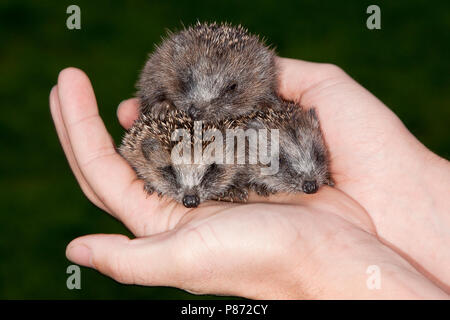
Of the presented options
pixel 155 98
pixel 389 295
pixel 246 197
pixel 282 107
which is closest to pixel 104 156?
pixel 155 98

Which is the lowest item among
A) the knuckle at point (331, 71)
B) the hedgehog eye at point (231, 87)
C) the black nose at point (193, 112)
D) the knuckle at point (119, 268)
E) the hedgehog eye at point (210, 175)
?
the knuckle at point (119, 268)

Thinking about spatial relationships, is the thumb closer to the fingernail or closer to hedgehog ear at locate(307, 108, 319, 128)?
the fingernail

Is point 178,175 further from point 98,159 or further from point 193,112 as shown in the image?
point 98,159

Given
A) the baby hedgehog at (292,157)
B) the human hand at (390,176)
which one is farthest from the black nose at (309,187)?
the human hand at (390,176)

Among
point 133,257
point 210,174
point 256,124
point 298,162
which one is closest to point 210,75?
point 256,124

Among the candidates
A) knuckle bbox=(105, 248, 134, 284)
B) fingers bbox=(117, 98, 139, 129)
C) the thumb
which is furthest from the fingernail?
fingers bbox=(117, 98, 139, 129)

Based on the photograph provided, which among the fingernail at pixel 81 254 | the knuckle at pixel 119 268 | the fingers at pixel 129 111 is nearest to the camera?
the knuckle at pixel 119 268

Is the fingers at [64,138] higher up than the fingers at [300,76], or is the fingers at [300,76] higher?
the fingers at [300,76]

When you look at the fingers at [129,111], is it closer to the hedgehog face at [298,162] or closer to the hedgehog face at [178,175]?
the hedgehog face at [178,175]

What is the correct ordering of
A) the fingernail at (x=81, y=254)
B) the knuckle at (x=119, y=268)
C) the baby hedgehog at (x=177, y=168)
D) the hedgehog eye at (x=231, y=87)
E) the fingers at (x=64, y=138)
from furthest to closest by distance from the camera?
the fingers at (x=64, y=138), the hedgehog eye at (x=231, y=87), the baby hedgehog at (x=177, y=168), the fingernail at (x=81, y=254), the knuckle at (x=119, y=268)

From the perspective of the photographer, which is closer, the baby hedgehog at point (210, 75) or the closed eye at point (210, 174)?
the closed eye at point (210, 174)
